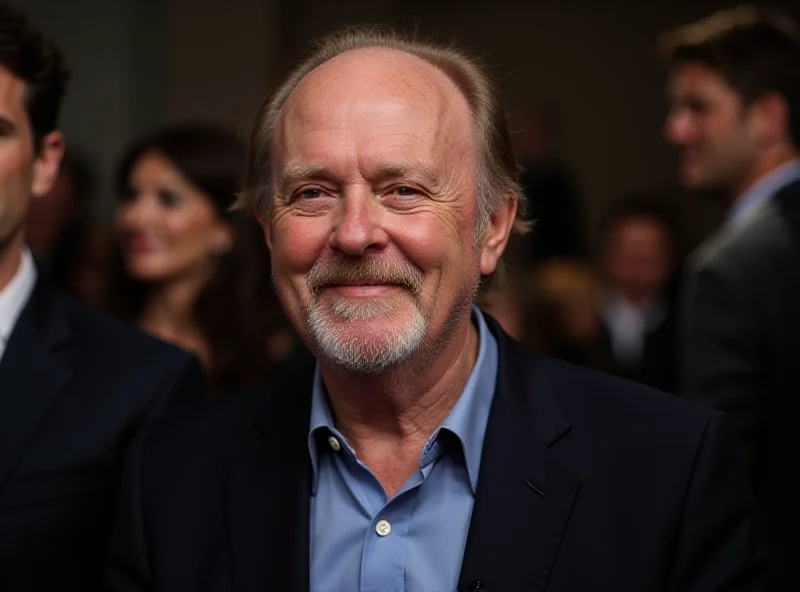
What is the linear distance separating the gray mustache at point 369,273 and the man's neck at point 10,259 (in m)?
0.88

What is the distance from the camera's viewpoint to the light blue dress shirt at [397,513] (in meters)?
2.12

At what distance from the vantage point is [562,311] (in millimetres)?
5508

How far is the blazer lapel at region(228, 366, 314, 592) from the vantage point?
2.17m

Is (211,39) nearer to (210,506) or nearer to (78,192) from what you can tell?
(78,192)

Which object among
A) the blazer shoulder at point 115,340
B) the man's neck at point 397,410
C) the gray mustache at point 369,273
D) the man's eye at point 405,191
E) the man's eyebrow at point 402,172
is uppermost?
the man's eyebrow at point 402,172

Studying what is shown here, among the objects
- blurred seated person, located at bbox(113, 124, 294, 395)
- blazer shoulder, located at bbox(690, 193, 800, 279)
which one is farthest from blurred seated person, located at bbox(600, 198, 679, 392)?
blazer shoulder, located at bbox(690, 193, 800, 279)

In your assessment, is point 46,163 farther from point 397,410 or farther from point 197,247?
point 197,247

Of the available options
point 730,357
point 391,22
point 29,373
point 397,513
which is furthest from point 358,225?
point 391,22

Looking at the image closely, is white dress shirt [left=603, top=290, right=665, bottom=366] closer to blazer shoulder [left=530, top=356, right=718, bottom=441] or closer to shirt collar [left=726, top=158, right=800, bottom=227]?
shirt collar [left=726, top=158, right=800, bottom=227]

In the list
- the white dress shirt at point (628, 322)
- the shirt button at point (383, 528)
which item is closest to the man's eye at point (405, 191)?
the shirt button at point (383, 528)

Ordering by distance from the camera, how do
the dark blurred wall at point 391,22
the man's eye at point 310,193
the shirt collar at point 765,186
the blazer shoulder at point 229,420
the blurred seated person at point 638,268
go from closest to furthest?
1. the man's eye at point 310,193
2. the blazer shoulder at point 229,420
3. the shirt collar at point 765,186
4. the blurred seated person at point 638,268
5. the dark blurred wall at point 391,22

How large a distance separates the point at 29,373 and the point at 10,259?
0.29 m

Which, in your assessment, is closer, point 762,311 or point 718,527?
point 718,527

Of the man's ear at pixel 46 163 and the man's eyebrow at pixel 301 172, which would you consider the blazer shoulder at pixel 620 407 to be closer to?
the man's eyebrow at pixel 301 172
